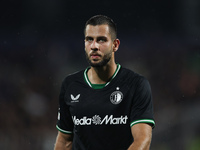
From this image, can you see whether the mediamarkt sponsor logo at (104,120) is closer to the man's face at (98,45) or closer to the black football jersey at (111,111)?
the black football jersey at (111,111)

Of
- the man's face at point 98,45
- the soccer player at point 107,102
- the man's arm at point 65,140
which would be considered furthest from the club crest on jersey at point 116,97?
the man's arm at point 65,140

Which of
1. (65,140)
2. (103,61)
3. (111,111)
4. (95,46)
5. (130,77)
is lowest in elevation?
(65,140)

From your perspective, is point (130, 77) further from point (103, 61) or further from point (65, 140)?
point (65, 140)

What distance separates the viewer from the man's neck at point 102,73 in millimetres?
2861

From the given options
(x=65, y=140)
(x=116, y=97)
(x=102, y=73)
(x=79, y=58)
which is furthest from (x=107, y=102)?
(x=79, y=58)

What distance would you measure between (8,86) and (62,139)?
4.87 metres

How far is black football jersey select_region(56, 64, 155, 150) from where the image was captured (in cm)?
272

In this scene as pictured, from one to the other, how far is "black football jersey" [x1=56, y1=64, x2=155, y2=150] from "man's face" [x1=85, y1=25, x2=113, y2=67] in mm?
224

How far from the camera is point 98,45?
271 centimetres

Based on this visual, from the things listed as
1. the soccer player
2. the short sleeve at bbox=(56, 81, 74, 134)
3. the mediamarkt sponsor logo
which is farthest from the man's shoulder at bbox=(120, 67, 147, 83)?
the short sleeve at bbox=(56, 81, 74, 134)

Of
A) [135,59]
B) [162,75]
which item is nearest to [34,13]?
[135,59]

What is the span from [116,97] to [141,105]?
8.4 inches

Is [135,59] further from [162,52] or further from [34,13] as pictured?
[34,13]

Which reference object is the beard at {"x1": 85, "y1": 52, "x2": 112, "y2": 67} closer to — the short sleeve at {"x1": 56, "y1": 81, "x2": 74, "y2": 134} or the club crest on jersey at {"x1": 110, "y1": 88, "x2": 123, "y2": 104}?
the club crest on jersey at {"x1": 110, "y1": 88, "x2": 123, "y2": 104}
